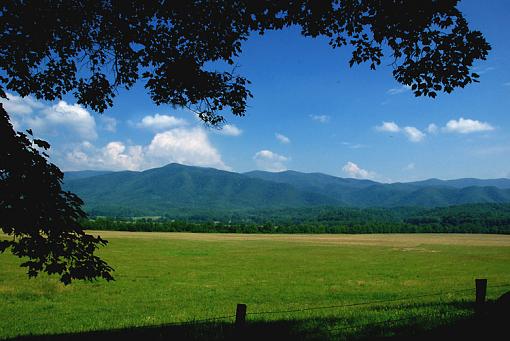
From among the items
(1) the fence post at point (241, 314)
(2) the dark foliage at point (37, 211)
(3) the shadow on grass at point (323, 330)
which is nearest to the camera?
(2) the dark foliage at point (37, 211)

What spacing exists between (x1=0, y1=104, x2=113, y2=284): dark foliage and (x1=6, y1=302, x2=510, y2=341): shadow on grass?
4199mm

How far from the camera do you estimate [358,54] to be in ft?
33.3

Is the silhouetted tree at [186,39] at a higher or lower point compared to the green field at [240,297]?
higher

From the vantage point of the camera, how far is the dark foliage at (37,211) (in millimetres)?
6879

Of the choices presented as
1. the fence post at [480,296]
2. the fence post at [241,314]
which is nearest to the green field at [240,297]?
the fence post at [480,296]

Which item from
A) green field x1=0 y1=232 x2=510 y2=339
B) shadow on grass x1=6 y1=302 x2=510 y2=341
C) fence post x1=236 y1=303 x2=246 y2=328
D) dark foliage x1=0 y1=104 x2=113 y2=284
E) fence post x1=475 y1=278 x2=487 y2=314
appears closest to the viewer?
dark foliage x1=0 y1=104 x2=113 y2=284

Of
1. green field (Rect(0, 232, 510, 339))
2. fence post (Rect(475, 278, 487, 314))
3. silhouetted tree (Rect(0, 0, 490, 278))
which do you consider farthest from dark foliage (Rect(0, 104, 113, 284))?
fence post (Rect(475, 278, 487, 314))

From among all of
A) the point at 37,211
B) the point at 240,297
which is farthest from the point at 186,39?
the point at 240,297

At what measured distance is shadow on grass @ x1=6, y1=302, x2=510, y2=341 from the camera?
994 cm

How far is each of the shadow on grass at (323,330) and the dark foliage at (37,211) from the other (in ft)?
13.8

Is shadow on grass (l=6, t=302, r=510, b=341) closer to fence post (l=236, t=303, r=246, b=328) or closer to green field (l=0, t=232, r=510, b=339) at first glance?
green field (l=0, t=232, r=510, b=339)

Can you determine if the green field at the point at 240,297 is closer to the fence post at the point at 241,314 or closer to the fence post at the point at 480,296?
the fence post at the point at 480,296

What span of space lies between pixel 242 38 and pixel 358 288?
25.8 meters

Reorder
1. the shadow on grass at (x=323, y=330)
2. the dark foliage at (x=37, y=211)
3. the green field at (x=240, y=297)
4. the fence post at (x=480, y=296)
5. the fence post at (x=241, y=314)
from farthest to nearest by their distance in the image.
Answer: the green field at (x=240, y=297), the fence post at (x=480, y=296), the shadow on grass at (x=323, y=330), the fence post at (x=241, y=314), the dark foliage at (x=37, y=211)
